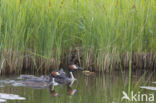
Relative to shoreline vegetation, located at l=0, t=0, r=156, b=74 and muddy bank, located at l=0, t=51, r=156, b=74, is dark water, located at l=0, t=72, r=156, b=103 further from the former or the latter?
shoreline vegetation, located at l=0, t=0, r=156, b=74

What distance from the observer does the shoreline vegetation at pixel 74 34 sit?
8.93 metres

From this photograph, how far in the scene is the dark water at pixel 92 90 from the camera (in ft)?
22.7

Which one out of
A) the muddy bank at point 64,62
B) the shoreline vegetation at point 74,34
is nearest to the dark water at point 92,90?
the muddy bank at point 64,62

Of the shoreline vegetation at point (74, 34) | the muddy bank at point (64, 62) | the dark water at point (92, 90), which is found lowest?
the dark water at point (92, 90)

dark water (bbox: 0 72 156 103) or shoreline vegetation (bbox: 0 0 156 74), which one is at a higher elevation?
shoreline vegetation (bbox: 0 0 156 74)

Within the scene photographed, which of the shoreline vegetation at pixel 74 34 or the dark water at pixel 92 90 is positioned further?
the shoreline vegetation at pixel 74 34

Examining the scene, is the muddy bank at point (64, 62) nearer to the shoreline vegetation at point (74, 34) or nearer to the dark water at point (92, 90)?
the shoreline vegetation at point (74, 34)

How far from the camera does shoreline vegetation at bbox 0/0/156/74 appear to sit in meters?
8.93

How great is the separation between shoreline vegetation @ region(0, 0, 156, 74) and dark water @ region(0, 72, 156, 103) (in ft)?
1.59

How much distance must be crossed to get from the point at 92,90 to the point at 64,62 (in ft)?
9.30

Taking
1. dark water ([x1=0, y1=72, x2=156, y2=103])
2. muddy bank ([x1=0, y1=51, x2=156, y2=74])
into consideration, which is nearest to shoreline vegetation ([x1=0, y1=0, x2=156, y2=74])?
muddy bank ([x1=0, y1=51, x2=156, y2=74])

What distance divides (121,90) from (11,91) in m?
2.11

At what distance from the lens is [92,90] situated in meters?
7.86

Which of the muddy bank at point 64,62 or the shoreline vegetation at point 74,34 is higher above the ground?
the shoreline vegetation at point 74,34
